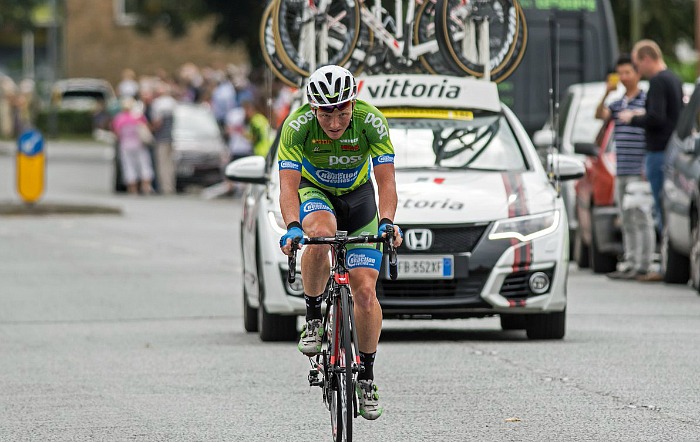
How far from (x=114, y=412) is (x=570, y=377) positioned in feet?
8.60

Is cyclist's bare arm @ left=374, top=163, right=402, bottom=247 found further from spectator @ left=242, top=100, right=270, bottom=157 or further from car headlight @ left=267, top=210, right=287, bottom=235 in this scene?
spectator @ left=242, top=100, right=270, bottom=157

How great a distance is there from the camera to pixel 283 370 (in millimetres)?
11227

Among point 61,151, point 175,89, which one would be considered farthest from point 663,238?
point 61,151

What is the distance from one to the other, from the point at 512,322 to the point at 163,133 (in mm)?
21777

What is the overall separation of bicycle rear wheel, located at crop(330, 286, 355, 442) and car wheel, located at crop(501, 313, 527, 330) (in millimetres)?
5039

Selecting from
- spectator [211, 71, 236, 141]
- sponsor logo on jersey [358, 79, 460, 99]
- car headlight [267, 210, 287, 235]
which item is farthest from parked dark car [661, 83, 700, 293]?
spectator [211, 71, 236, 141]

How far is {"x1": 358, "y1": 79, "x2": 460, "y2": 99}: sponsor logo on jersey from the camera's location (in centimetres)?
1366

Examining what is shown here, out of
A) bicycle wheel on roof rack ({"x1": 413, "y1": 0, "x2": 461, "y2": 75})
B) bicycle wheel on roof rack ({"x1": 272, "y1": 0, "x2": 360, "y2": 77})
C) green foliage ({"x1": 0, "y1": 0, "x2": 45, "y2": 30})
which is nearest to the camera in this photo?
bicycle wheel on roof rack ({"x1": 272, "y1": 0, "x2": 360, "y2": 77})

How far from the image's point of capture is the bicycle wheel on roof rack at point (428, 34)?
1507 centimetres

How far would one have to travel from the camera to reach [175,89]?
40.5 m

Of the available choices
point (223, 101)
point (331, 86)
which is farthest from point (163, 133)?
point (331, 86)

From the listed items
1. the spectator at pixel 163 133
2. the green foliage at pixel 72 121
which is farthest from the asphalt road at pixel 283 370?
the green foliage at pixel 72 121

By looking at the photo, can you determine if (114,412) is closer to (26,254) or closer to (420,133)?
(420,133)

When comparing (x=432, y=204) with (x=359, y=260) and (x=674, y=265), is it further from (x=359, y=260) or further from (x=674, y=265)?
(x=674, y=265)
